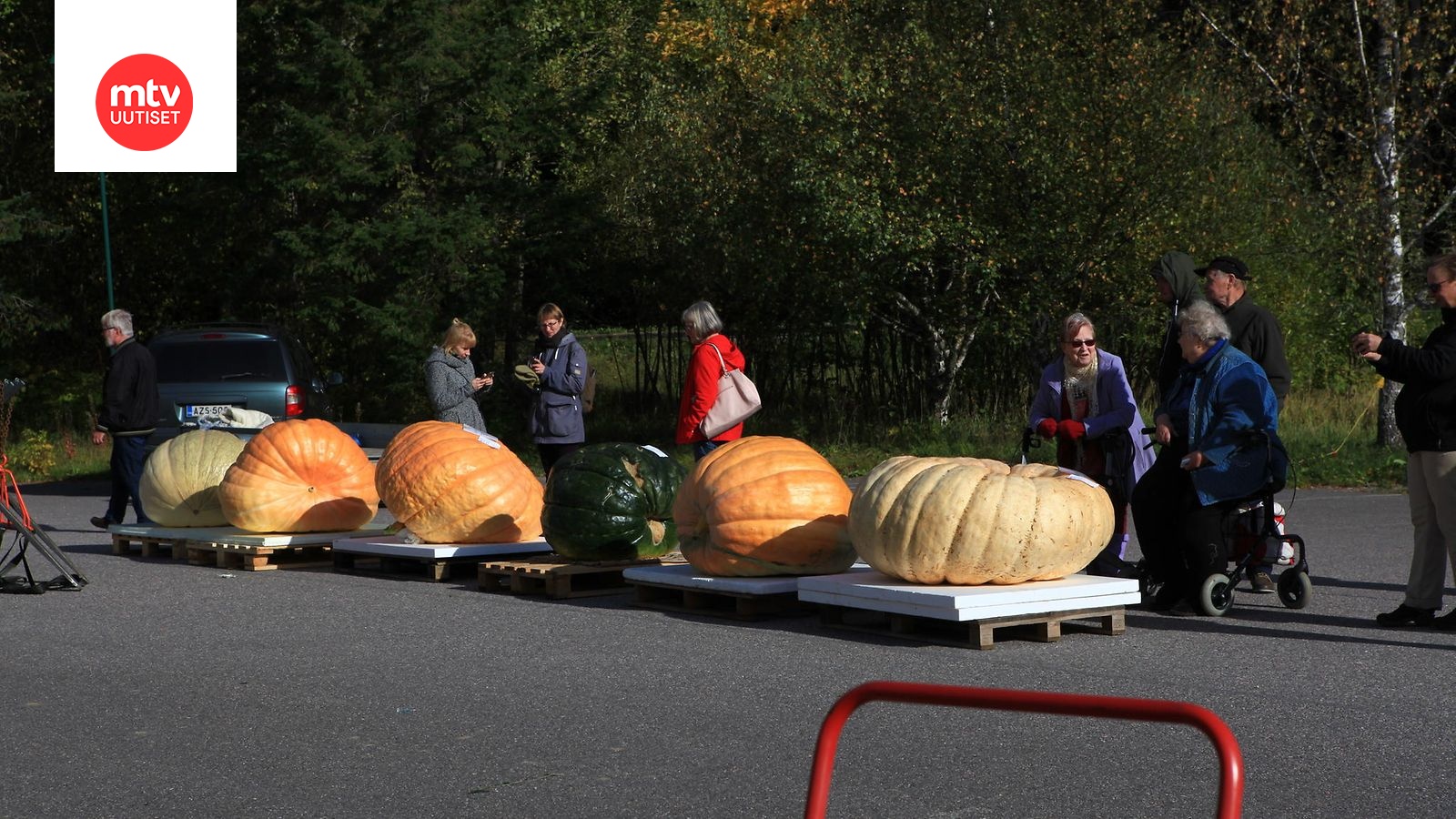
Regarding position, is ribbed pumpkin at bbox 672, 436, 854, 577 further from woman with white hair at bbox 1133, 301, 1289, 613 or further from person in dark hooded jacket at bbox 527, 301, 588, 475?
person in dark hooded jacket at bbox 527, 301, 588, 475

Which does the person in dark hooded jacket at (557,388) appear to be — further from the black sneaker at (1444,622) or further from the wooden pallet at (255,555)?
the black sneaker at (1444,622)

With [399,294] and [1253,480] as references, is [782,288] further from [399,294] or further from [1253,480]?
[1253,480]

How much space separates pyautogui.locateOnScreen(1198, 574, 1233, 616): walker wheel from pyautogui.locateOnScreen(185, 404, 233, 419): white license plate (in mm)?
11422

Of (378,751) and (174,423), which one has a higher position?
(174,423)

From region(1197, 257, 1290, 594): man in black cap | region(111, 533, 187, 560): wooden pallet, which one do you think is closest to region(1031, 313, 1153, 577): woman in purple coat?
region(1197, 257, 1290, 594): man in black cap

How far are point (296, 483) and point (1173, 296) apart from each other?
6638mm

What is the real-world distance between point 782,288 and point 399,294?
19.7 feet

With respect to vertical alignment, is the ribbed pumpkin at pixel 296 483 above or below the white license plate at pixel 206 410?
below

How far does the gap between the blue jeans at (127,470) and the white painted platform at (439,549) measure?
3140 mm

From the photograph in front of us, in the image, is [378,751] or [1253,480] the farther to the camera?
[1253,480]

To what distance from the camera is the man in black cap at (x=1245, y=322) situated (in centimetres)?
1027

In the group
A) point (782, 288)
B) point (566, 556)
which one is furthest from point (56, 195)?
point (566, 556)

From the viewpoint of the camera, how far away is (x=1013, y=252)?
2138 cm

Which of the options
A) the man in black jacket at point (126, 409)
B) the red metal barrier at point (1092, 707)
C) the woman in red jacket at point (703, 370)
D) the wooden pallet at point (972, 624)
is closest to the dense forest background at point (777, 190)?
the woman in red jacket at point (703, 370)
